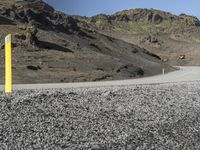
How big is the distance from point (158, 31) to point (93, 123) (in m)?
131

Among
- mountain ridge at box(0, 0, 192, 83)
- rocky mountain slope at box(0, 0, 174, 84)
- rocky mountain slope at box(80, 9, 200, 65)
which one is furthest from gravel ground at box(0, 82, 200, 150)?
rocky mountain slope at box(80, 9, 200, 65)

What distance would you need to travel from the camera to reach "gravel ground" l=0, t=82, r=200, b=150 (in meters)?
9.71

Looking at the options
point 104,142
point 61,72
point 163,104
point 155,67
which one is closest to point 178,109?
point 163,104

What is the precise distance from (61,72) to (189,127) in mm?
25475

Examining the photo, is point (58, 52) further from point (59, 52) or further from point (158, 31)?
point (158, 31)

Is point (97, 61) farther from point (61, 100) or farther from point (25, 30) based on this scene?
point (61, 100)

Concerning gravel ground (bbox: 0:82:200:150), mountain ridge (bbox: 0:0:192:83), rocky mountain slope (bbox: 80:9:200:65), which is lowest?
gravel ground (bbox: 0:82:200:150)

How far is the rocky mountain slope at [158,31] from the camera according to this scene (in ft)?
303

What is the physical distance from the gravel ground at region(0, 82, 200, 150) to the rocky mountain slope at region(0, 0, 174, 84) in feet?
58.2

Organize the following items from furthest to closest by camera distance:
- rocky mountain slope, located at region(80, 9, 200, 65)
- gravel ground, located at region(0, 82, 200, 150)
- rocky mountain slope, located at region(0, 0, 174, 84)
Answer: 1. rocky mountain slope, located at region(80, 9, 200, 65)
2. rocky mountain slope, located at region(0, 0, 174, 84)
3. gravel ground, located at region(0, 82, 200, 150)

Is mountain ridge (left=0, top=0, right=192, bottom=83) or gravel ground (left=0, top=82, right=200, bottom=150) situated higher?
mountain ridge (left=0, top=0, right=192, bottom=83)

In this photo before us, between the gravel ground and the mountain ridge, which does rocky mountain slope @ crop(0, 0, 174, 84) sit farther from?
the gravel ground

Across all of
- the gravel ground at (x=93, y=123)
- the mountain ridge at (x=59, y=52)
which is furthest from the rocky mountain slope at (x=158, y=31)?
the gravel ground at (x=93, y=123)

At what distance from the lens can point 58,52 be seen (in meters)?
45.4
